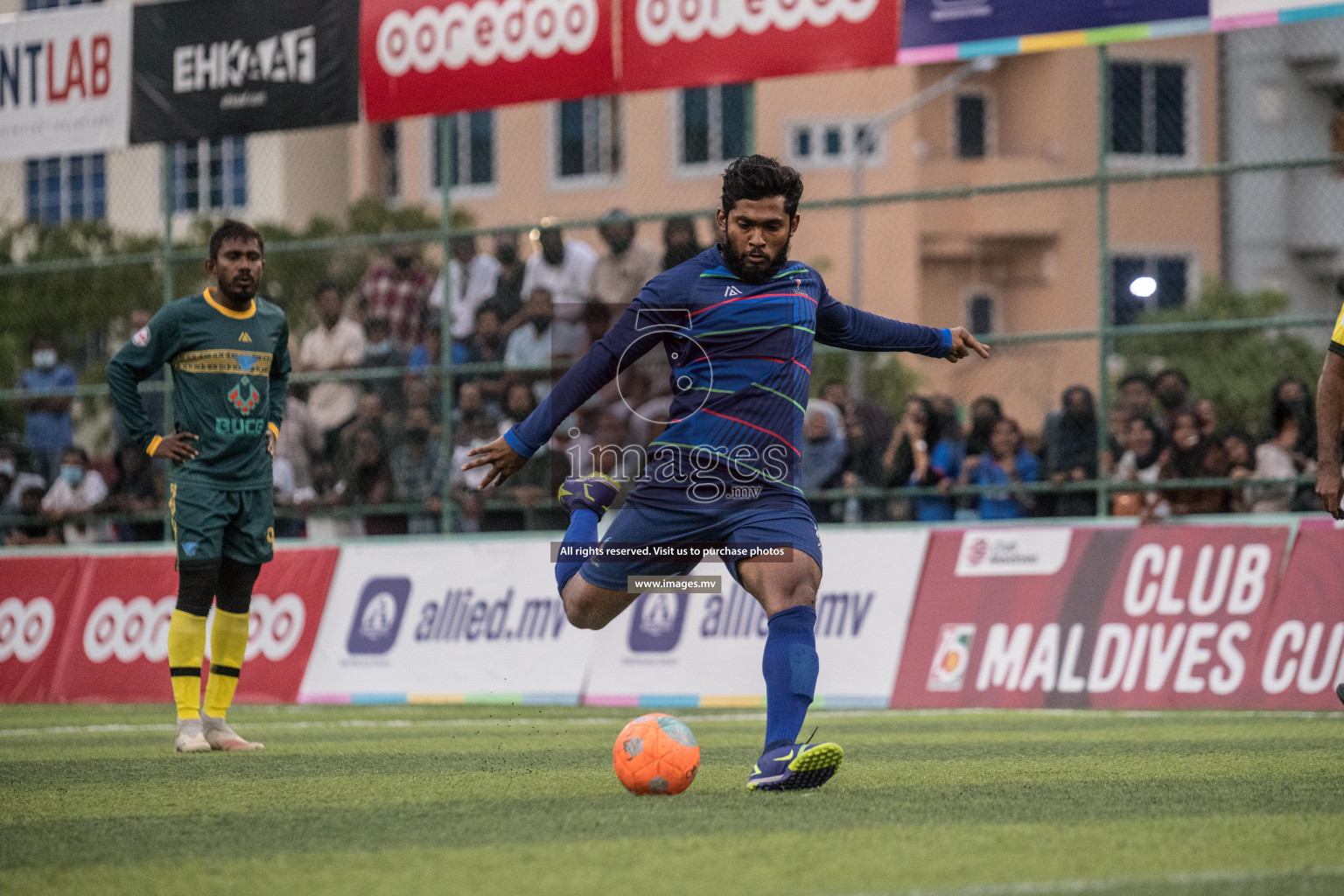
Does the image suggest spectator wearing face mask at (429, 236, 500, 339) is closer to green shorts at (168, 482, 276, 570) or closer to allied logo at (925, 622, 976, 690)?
allied logo at (925, 622, 976, 690)

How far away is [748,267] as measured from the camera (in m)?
6.67

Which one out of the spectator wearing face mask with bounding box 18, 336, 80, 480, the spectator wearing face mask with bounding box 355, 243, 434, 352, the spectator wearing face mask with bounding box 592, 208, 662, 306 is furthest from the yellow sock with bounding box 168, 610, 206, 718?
the spectator wearing face mask with bounding box 18, 336, 80, 480

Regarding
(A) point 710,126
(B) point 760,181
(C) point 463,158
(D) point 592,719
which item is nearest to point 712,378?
(B) point 760,181

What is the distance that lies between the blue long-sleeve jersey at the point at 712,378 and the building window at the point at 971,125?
1056 inches

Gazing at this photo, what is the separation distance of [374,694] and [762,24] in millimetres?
5685

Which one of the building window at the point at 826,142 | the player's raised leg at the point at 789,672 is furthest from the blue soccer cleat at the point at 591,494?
the building window at the point at 826,142

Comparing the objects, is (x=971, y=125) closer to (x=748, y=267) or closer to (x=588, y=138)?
(x=588, y=138)

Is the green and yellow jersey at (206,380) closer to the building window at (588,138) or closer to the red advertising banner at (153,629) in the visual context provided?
the red advertising banner at (153,629)

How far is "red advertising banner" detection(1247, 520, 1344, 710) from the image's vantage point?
1080 centimetres

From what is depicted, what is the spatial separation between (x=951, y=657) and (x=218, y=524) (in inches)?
200

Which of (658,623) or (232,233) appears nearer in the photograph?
(232,233)

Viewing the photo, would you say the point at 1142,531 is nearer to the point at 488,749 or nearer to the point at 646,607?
the point at 646,607

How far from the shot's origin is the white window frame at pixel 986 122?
32531 millimetres

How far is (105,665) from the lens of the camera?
1407cm
